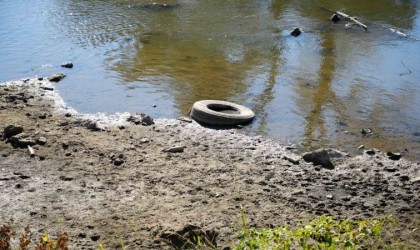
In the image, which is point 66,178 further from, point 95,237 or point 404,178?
point 404,178

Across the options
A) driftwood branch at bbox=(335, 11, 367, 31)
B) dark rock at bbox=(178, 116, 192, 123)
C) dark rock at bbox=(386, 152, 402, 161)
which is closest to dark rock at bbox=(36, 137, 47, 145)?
dark rock at bbox=(178, 116, 192, 123)

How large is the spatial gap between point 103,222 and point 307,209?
231cm

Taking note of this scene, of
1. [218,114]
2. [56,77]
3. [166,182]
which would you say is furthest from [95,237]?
[56,77]

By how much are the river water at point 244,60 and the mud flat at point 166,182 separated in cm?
89

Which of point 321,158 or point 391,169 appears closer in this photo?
point 391,169

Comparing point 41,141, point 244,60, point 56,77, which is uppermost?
point 41,141

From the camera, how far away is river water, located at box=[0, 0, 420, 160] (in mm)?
9977

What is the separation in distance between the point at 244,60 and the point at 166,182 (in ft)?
21.9

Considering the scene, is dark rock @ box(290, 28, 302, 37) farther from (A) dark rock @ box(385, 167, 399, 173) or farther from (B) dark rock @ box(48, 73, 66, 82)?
(A) dark rock @ box(385, 167, 399, 173)

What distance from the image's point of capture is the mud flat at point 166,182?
6.22m

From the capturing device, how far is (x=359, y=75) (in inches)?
484

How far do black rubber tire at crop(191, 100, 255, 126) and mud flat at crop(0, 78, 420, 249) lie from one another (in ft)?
0.94

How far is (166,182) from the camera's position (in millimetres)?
7293

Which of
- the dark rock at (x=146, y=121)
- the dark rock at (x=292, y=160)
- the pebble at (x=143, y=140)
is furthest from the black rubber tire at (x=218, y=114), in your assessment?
the dark rock at (x=292, y=160)
